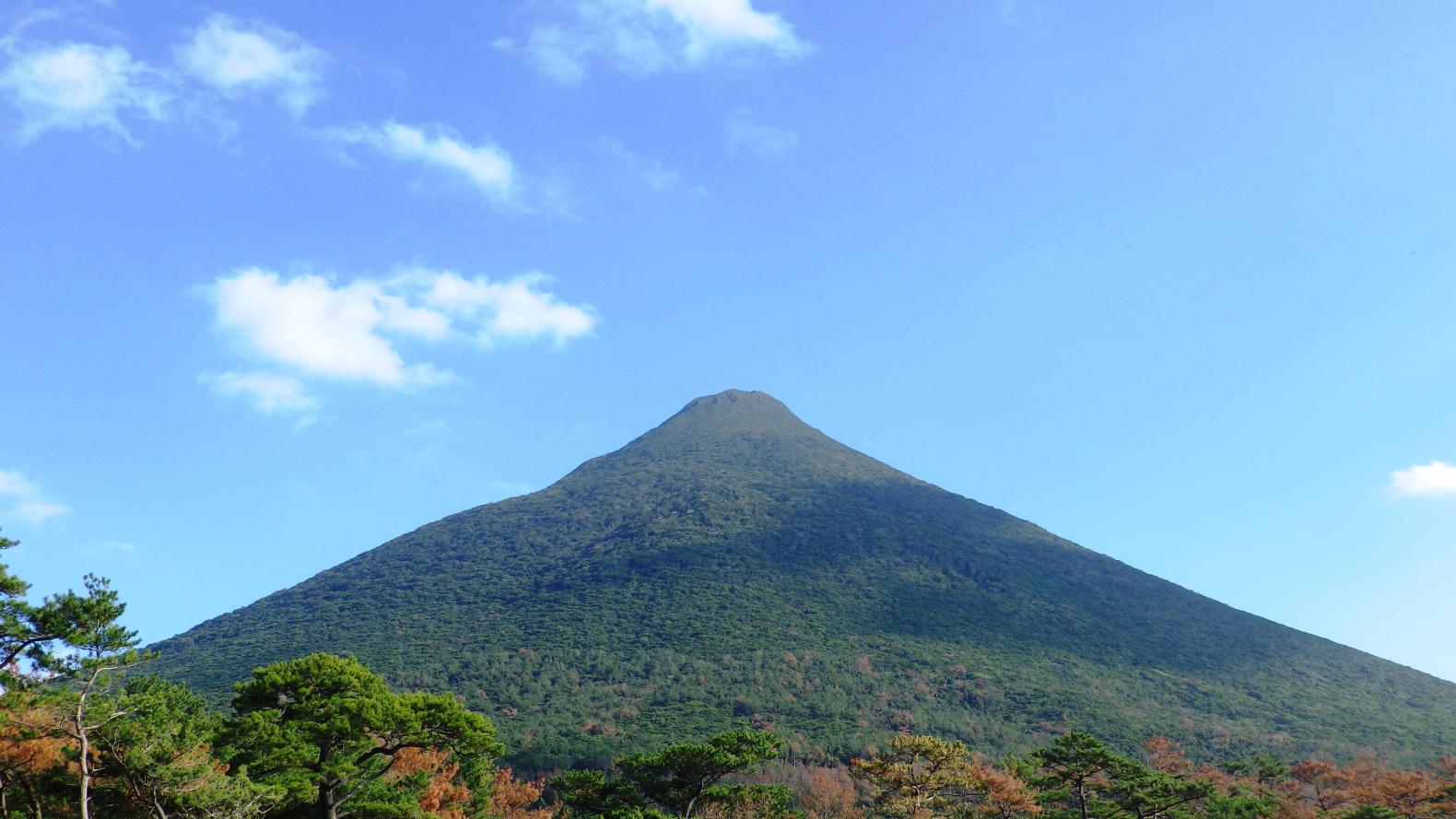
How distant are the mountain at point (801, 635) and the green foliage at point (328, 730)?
3464 centimetres

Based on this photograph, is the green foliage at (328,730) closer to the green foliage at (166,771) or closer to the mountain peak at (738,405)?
the green foliage at (166,771)

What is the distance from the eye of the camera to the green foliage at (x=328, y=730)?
2203 cm

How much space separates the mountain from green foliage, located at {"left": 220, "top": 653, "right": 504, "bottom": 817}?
34.6m

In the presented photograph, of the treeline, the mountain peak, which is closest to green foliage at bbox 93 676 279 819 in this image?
the treeline

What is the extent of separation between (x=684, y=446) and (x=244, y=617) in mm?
69496

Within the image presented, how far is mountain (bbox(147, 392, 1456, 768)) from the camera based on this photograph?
67.9 meters

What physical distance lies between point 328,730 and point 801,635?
63.7 m

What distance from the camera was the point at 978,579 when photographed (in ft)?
327

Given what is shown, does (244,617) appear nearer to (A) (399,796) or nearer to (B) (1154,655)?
(A) (399,796)

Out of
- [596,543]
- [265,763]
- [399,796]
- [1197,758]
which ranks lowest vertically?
[1197,758]

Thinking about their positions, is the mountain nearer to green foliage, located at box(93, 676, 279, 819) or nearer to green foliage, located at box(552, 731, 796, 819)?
green foliage, located at box(552, 731, 796, 819)

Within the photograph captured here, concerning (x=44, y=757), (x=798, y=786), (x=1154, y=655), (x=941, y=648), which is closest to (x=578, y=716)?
(x=798, y=786)

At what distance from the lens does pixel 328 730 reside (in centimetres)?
2267

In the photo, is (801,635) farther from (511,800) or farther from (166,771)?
(166,771)
